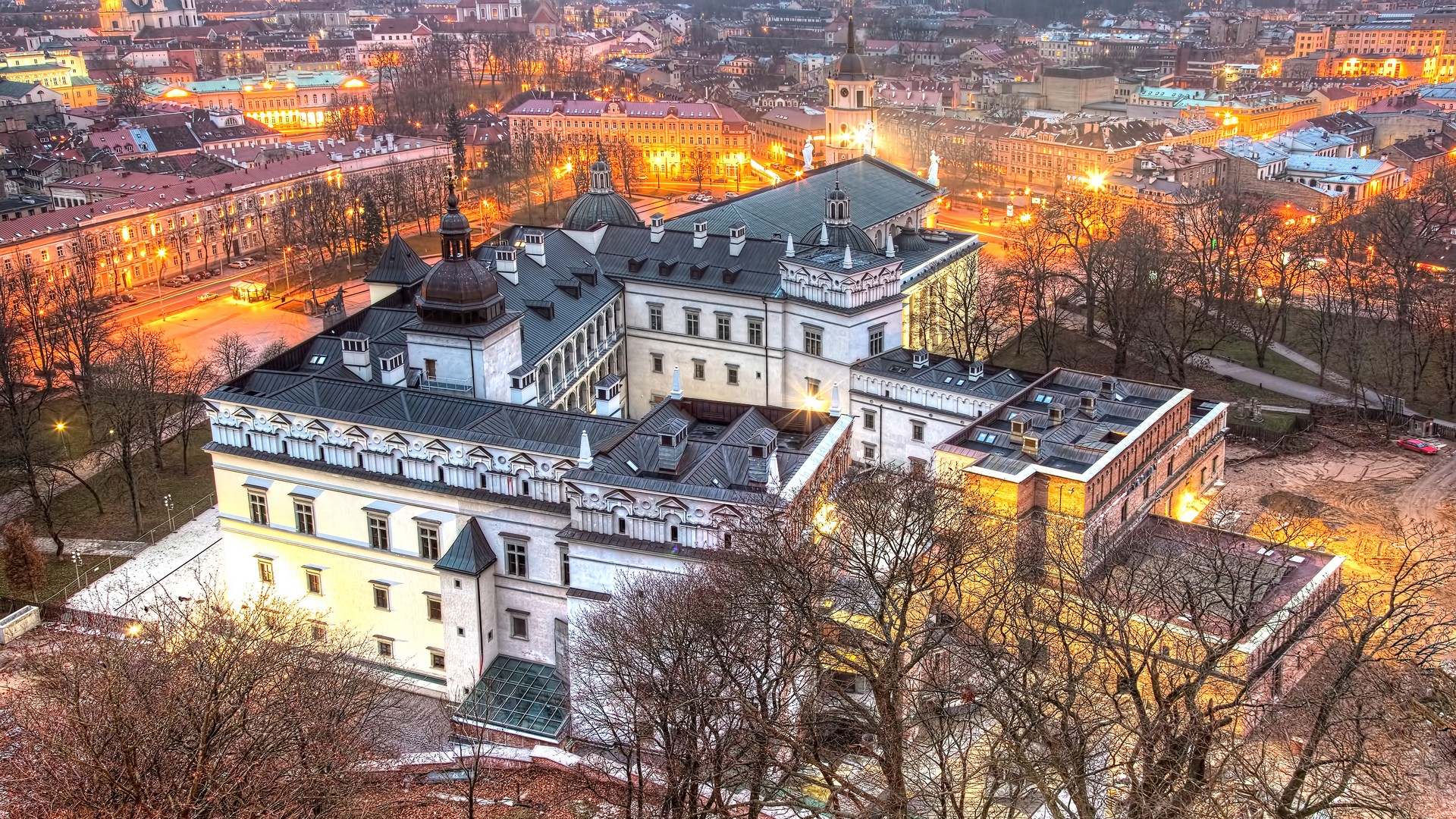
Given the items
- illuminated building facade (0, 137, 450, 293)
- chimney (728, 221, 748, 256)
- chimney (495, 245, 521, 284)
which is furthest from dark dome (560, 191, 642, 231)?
illuminated building facade (0, 137, 450, 293)

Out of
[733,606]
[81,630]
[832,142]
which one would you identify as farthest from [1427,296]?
[81,630]

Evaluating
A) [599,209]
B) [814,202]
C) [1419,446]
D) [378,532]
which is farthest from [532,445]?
[1419,446]

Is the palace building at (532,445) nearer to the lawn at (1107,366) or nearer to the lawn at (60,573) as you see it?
the lawn at (60,573)

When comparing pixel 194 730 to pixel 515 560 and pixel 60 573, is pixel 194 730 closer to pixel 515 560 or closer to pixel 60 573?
pixel 515 560

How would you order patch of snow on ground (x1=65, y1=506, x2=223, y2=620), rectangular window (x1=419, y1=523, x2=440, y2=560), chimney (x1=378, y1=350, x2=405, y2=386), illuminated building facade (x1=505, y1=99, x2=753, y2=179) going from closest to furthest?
rectangular window (x1=419, y1=523, x2=440, y2=560), chimney (x1=378, y1=350, x2=405, y2=386), patch of snow on ground (x1=65, y1=506, x2=223, y2=620), illuminated building facade (x1=505, y1=99, x2=753, y2=179)

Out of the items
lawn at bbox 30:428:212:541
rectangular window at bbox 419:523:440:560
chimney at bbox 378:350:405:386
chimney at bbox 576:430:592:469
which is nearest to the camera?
chimney at bbox 576:430:592:469

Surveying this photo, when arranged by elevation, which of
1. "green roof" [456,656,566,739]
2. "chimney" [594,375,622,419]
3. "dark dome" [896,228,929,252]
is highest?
"dark dome" [896,228,929,252]

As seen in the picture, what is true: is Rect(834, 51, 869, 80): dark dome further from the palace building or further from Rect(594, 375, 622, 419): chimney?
Rect(594, 375, 622, 419): chimney
